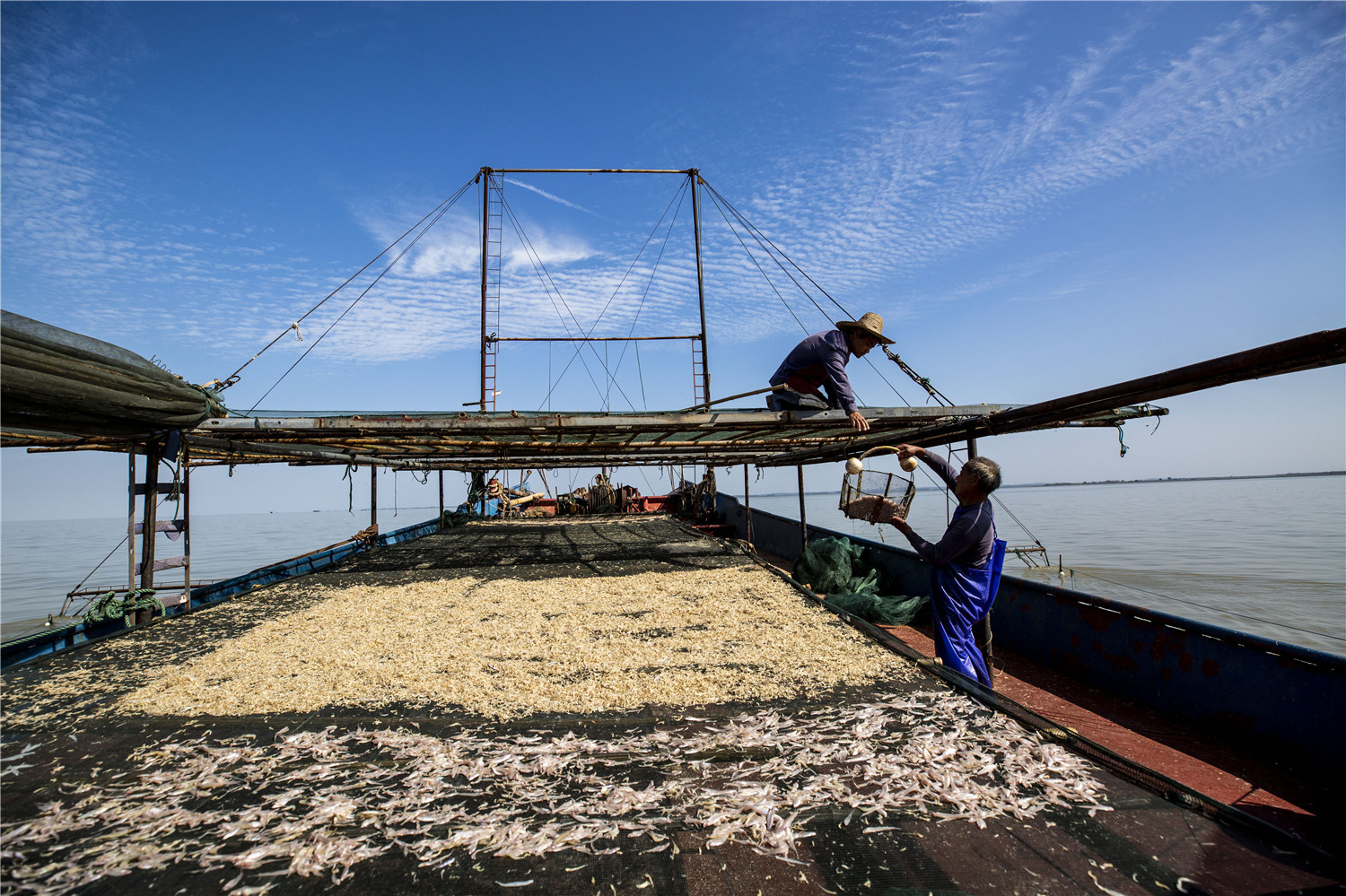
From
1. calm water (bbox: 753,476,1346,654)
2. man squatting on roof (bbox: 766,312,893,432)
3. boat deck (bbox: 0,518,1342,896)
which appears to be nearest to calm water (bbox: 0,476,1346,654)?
calm water (bbox: 753,476,1346,654)

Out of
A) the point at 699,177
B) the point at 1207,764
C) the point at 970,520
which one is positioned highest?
the point at 699,177

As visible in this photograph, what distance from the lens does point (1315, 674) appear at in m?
3.60

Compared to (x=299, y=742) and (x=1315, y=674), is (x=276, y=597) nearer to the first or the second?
(x=299, y=742)

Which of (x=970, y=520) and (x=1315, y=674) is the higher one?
(x=970, y=520)

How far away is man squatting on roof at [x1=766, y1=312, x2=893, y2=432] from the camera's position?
6145 mm

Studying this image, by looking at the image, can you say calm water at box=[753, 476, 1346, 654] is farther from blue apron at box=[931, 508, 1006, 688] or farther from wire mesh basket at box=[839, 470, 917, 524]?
blue apron at box=[931, 508, 1006, 688]

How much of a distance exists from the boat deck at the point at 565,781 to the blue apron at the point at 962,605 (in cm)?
33

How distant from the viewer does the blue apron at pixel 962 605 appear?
155 inches

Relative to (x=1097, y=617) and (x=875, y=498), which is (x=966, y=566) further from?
(x=1097, y=617)

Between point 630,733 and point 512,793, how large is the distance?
0.82m

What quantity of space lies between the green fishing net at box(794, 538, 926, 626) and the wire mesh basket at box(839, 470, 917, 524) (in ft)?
4.47

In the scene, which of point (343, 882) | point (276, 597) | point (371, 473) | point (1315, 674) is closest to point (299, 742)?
point (343, 882)

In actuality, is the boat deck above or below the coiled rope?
below

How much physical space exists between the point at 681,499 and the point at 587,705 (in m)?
18.5
